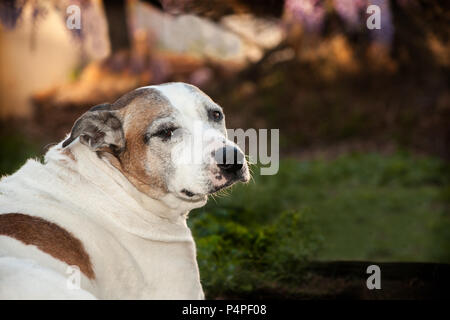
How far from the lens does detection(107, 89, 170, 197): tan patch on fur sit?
4.55m

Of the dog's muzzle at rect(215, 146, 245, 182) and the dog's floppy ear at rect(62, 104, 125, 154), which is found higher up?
the dog's floppy ear at rect(62, 104, 125, 154)

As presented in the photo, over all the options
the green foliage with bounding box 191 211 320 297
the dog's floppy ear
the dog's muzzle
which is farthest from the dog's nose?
the green foliage with bounding box 191 211 320 297

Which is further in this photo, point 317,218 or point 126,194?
point 317,218

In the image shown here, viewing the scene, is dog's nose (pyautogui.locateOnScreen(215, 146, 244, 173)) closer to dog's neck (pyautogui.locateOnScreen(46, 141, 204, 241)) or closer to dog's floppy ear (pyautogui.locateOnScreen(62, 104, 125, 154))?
dog's neck (pyautogui.locateOnScreen(46, 141, 204, 241))

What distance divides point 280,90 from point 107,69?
3.60 metres

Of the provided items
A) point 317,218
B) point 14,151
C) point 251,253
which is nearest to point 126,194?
point 251,253

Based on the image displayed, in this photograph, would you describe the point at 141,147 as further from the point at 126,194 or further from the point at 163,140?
the point at 126,194

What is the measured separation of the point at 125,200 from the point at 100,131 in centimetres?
51

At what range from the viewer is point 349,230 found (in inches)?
336

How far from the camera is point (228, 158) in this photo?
14.0 feet

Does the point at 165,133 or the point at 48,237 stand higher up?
the point at 165,133

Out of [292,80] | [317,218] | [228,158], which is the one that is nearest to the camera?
[228,158]

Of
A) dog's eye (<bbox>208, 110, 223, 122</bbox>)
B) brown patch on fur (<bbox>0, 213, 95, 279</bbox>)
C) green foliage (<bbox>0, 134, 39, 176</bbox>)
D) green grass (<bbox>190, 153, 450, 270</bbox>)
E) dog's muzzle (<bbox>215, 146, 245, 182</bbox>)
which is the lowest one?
green grass (<bbox>190, 153, 450, 270</bbox>)

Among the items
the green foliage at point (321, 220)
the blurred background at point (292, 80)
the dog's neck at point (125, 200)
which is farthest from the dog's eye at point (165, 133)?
the blurred background at point (292, 80)
